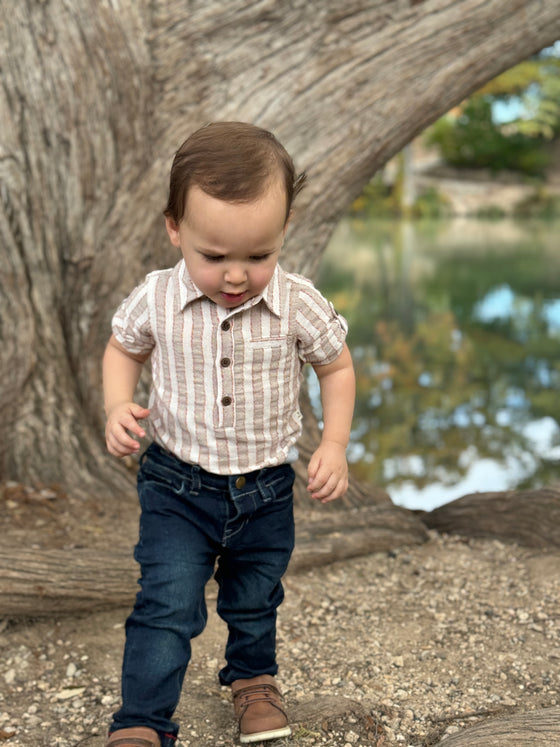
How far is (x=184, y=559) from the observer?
216 cm

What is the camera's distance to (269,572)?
2285 mm

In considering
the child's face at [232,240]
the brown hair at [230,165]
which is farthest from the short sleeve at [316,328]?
the brown hair at [230,165]

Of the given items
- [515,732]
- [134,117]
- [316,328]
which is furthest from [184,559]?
[134,117]

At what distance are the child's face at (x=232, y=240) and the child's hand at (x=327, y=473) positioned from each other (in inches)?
17.6

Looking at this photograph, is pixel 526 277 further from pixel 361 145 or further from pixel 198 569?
pixel 198 569

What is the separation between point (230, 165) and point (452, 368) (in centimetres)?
645

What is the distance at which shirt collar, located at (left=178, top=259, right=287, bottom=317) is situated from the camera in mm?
2107

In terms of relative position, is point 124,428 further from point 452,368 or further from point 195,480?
point 452,368

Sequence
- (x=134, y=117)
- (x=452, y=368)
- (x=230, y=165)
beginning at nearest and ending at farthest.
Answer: (x=230, y=165) → (x=134, y=117) → (x=452, y=368)

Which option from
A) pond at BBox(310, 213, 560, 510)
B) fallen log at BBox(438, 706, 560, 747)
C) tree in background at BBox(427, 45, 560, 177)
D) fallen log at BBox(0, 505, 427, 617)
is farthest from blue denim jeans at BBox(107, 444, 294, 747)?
tree in background at BBox(427, 45, 560, 177)

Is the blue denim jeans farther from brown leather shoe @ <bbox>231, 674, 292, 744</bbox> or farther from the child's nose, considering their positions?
the child's nose

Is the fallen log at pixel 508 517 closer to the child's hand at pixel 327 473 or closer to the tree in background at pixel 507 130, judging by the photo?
the child's hand at pixel 327 473

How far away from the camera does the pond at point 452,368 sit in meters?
5.62

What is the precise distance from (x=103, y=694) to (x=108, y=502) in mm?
1036
